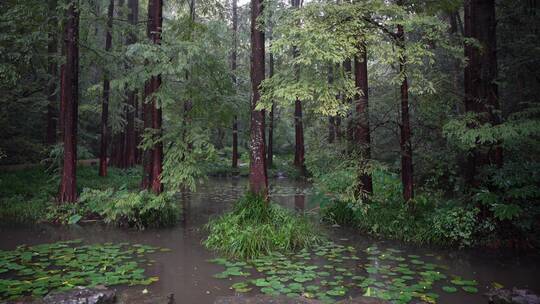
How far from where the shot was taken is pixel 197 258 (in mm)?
6938

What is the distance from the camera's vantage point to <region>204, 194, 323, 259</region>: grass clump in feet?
23.3

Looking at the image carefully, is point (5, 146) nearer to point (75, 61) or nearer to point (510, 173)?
point (75, 61)

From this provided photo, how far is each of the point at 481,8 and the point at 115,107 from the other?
12.8 meters

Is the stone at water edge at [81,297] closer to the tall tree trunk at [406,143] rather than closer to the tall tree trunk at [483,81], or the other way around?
the tall tree trunk at [406,143]

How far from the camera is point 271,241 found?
7320 millimetres

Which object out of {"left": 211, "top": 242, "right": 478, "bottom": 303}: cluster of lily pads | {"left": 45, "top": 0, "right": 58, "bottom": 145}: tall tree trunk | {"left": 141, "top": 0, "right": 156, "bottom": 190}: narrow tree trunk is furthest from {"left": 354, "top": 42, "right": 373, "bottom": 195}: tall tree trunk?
{"left": 45, "top": 0, "right": 58, "bottom": 145}: tall tree trunk

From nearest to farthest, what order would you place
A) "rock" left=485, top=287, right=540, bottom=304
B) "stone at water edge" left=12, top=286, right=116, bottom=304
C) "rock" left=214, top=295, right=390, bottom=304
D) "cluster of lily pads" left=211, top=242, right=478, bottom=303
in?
1. "stone at water edge" left=12, top=286, right=116, bottom=304
2. "rock" left=214, top=295, right=390, bottom=304
3. "rock" left=485, top=287, right=540, bottom=304
4. "cluster of lily pads" left=211, top=242, right=478, bottom=303

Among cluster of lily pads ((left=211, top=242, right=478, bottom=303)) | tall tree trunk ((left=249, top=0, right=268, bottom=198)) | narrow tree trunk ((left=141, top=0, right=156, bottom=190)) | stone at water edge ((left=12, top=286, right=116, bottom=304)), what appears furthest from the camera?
narrow tree trunk ((left=141, top=0, right=156, bottom=190))

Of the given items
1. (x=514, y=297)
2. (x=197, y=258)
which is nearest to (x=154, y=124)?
(x=197, y=258)

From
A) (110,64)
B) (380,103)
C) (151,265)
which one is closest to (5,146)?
(110,64)

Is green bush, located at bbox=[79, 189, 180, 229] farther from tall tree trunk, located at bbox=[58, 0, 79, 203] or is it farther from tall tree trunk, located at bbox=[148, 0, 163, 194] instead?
tall tree trunk, located at bbox=[58, 0, 79, 203]

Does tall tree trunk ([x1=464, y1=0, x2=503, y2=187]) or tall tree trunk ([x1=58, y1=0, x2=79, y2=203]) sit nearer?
tall tree trunk ([x1=464, y1=0, x2=503, y2=187])

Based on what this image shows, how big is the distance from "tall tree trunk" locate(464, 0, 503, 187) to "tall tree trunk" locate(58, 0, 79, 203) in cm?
965

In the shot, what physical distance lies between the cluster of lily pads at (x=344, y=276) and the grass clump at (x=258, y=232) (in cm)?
34
